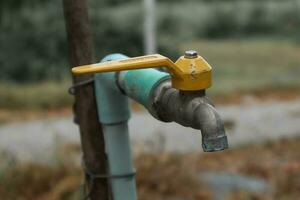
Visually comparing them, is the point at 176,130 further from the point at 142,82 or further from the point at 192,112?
the point at 192,112

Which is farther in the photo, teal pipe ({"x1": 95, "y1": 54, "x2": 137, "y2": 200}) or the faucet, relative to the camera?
teal pipe ({"x1": 95, "y1": 54, "x2": 137, "y2": 200})

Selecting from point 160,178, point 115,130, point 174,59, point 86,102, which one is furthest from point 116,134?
point 174,59

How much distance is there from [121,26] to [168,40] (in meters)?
0.60

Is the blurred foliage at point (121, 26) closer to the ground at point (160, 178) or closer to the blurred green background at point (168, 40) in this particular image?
the blurred green background at point (168, 40)

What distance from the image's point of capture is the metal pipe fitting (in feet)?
4.55

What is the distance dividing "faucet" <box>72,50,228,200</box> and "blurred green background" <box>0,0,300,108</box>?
18.7 ft

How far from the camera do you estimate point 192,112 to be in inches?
56.5

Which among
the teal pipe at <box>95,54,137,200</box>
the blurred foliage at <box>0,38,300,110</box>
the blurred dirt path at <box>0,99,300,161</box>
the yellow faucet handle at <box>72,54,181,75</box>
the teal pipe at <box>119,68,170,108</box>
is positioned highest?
the yellow faucet handle at <box>72,54,181,75</box>

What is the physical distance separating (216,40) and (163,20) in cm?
74

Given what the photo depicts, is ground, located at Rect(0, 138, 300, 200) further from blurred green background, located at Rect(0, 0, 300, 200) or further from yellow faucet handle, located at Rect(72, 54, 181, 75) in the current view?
yellow faucet handle, located at Rect(72, 54, 181, 75)

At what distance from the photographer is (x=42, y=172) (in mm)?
4129

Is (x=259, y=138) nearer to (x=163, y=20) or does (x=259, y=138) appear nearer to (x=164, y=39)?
(x=164, y=39)

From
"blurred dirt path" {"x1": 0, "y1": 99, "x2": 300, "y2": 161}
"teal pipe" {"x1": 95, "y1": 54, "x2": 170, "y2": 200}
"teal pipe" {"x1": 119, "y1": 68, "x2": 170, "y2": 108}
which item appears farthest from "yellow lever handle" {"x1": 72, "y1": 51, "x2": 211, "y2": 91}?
"blurred dirt path" {"x1": 0, "y1": 99, "x2": 300, "y2": 161}

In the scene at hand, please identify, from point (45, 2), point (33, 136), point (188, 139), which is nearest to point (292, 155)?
point (188, 139)
